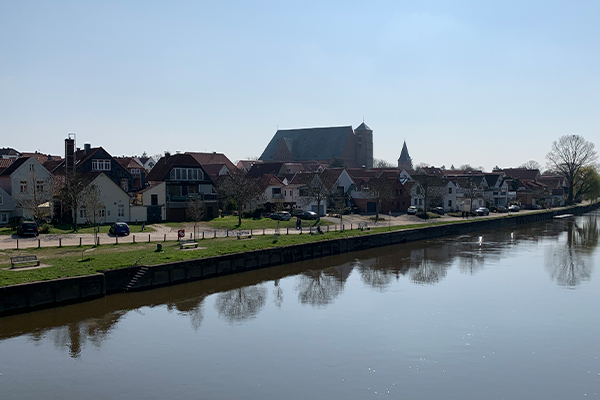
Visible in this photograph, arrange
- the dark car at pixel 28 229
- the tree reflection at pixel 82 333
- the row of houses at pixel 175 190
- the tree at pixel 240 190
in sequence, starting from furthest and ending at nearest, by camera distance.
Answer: the tree at pixel 240 190 < the row of houses at pixel 175 190 < the dark car at pixel 28 229 < the tree reflection at pixel 82 333

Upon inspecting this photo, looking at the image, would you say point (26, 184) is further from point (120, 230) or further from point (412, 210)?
point (412, 210)

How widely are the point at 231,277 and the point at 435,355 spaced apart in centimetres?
1789

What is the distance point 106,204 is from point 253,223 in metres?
14.9

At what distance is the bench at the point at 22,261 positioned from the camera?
2838 cm

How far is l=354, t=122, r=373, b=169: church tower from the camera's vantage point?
523ft

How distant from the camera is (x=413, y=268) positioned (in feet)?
133

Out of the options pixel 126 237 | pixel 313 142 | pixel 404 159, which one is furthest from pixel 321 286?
pixel 404 159

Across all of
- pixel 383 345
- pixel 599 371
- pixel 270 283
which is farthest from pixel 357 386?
pixel 270 283

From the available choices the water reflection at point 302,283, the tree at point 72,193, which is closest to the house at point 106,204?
the tree at point 72,193

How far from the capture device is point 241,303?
28719 millimetres

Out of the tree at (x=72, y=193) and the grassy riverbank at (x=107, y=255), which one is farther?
the tree at (x=72, y=193)

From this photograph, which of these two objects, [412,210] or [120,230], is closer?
[120,230]

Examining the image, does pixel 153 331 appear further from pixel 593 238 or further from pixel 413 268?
pixel 593 238

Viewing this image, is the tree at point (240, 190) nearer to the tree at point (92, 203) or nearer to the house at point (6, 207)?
the tree at point (92, 203)
